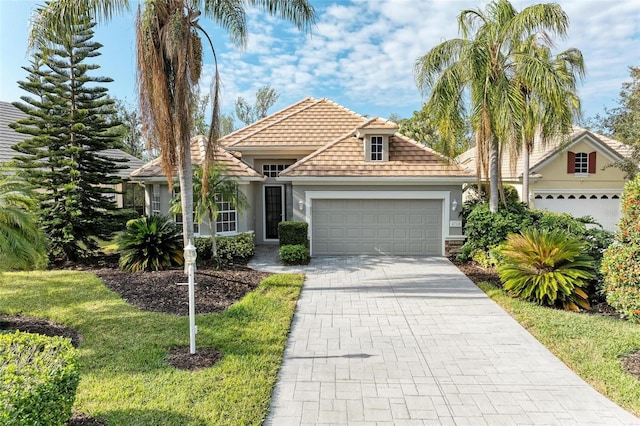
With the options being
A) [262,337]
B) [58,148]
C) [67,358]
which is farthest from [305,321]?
[58,148]

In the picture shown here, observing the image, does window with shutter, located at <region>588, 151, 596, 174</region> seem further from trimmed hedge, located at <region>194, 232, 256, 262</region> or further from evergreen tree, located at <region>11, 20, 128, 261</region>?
evergreen tree, located at <region>11, 20, 128, 261</region>

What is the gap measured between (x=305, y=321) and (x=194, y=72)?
643 cm

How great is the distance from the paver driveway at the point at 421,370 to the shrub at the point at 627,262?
1836 millimetres

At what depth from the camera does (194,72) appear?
9008 mm

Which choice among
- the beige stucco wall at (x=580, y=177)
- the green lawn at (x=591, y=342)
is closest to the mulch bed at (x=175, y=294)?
the green lawn at (x=591, y=342)

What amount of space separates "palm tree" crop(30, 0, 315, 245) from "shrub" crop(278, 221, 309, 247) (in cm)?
430

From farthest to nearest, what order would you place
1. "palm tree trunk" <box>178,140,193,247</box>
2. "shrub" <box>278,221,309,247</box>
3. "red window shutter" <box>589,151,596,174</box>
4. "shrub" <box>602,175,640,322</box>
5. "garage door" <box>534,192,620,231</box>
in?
"garage door" <box>534,192,620,231</box> → "red window shutter" <box>589,151,596,174</box> → "shrub" <box>278,221,309,247</box> → "palm tree trunk" <box>178,140,193,247</box> → "shrub" <box>602,175,640,322</box>

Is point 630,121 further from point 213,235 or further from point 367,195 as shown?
point 213,235

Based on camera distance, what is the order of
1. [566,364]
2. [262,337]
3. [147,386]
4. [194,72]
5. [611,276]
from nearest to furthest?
[147,386]
[566,364]
[262,337]
[611,276]
[194,72]

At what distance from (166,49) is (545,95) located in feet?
31.7

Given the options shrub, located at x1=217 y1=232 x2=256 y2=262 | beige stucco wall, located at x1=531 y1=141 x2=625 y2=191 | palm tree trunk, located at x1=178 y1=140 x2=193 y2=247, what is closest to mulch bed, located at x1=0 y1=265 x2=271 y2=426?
shrub, located at x1=217 y1=232 x2=256 y2=262

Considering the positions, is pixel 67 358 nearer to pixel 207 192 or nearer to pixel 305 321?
pixel 305 321

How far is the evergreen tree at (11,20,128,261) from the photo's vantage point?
12.1 meters

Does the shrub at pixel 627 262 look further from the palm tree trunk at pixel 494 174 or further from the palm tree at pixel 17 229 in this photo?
the palm tree at pixel 17 229
